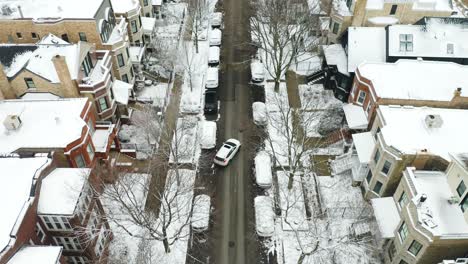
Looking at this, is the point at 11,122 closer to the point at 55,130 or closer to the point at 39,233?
the point at 55,130

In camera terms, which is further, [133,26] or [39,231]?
[133,26]

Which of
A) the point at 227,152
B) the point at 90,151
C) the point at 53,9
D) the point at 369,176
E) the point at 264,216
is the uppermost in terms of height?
the point at 53,9

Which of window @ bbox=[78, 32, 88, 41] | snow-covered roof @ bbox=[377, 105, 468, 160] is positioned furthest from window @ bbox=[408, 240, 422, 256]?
window @ bbox=[78, 32, 88, 41]

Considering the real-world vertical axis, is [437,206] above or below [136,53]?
below

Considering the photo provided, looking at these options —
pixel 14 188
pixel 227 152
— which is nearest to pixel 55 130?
pixel 14 188

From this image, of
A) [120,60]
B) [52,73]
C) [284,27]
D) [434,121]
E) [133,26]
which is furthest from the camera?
[133,26]
